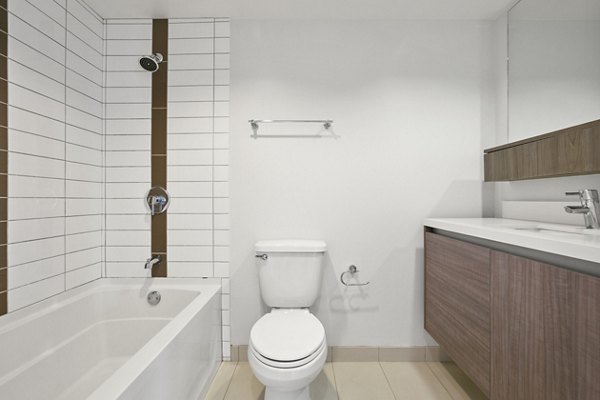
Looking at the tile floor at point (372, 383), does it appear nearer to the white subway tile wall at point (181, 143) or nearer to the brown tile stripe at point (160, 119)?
the white subway tile wall at point (181, 143)

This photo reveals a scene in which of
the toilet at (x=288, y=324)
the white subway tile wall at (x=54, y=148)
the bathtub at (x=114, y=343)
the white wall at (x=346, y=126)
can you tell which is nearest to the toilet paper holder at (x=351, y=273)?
the white wall at (x=346, y=126)

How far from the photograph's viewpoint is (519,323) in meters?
1.18

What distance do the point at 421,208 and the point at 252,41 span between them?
4.92 feet

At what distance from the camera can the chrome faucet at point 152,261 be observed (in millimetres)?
1944

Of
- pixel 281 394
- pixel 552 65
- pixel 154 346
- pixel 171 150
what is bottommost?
pixel 281 394

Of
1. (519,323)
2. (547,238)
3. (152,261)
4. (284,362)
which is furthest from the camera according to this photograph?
(152,261)

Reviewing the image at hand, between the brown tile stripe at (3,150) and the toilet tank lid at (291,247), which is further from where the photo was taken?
the toilet tank lid at (291,247)

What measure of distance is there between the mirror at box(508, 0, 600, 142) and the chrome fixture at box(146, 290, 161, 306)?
7.63 feet

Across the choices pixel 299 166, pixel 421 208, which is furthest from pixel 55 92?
pixel 421 208

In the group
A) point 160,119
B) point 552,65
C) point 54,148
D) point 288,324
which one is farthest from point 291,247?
point 552,65

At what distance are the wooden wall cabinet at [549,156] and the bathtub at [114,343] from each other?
1.82 metres

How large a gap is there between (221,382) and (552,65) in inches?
95.9

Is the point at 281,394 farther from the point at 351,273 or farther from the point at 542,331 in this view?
the point at 542,331

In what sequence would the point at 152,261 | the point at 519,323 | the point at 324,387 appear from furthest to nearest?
the point at 152,261 < the point at 324,387 < the point at 519,323
